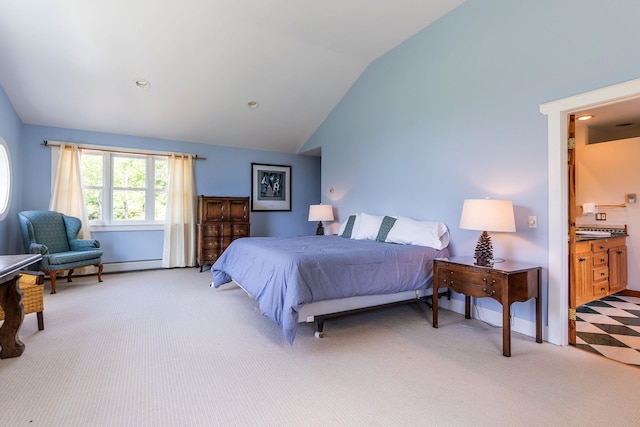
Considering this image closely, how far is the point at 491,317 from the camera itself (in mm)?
→ 3072

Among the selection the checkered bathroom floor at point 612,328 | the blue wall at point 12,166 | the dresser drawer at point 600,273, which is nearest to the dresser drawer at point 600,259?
the dresser drawer at point 600,273

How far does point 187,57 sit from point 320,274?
3.47 meters

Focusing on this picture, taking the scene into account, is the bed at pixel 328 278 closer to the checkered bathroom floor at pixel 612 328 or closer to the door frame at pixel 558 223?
the door frame at pixel 558 223

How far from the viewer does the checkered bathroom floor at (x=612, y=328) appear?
2.43 meters

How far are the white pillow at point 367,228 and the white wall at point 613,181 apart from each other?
296cm

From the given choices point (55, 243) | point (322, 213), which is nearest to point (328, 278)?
point (322, 213)

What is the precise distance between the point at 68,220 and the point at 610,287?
24.8 ft

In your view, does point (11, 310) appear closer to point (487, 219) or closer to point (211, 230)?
point (211, 230)

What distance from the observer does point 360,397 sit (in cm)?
184

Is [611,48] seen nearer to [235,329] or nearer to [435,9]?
[435,9]

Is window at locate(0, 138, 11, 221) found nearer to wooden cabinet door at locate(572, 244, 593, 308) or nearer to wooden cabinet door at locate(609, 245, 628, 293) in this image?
wooden cabinet door at locate(572, 244, 593, 308)

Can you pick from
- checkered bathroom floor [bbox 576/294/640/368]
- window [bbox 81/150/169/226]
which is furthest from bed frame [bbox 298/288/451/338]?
window [bbox 81/150/169/226]

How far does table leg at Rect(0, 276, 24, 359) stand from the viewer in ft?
7.57

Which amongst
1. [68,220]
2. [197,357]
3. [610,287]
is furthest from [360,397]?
[68,220]
